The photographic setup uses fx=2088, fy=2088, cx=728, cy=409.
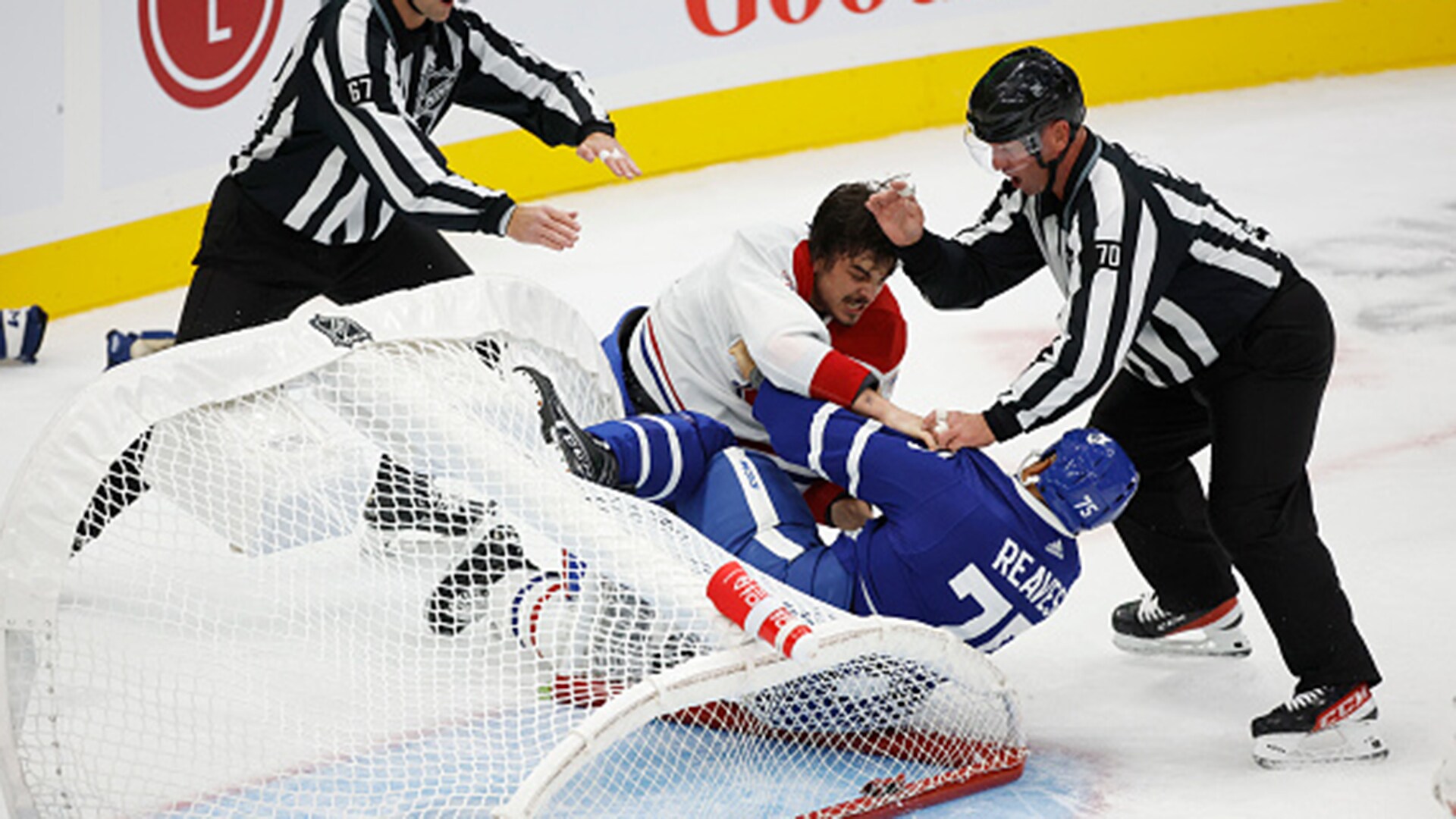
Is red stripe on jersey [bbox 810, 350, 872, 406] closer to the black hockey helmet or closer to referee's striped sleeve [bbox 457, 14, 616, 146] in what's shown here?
the black hockey helmet

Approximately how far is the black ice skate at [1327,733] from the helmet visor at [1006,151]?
0.84 m

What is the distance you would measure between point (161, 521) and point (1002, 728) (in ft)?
3.73

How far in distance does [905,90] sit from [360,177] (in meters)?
3.19

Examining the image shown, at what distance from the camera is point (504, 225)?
3580 millimetres

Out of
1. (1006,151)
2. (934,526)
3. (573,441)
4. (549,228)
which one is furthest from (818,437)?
(549,228)

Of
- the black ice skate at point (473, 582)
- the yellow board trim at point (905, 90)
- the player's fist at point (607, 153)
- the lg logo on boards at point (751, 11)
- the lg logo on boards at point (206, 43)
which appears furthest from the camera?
the lg logo on boards at point (751, 11)

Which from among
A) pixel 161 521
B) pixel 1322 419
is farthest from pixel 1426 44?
pixel 161 521

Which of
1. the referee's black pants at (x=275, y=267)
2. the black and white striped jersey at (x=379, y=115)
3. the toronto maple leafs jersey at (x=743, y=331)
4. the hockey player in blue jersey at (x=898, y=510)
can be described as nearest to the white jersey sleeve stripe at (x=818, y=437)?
the hockey player in blue jersey at (x=898, y=510)

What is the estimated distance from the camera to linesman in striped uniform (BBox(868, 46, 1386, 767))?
283cm

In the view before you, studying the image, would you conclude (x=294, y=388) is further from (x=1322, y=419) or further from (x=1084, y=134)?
(x=1322, y=419)

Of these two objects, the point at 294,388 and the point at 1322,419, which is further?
the point at 1322,419

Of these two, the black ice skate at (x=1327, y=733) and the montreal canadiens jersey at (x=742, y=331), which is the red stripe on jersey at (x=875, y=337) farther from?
the black ice skate at (x=1327, y=733)

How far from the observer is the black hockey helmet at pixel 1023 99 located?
285 centimetres

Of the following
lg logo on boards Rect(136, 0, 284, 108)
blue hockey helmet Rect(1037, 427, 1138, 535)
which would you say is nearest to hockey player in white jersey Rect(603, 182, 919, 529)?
blue hockey helmet Rect(1037, 427, 1138, 535)
